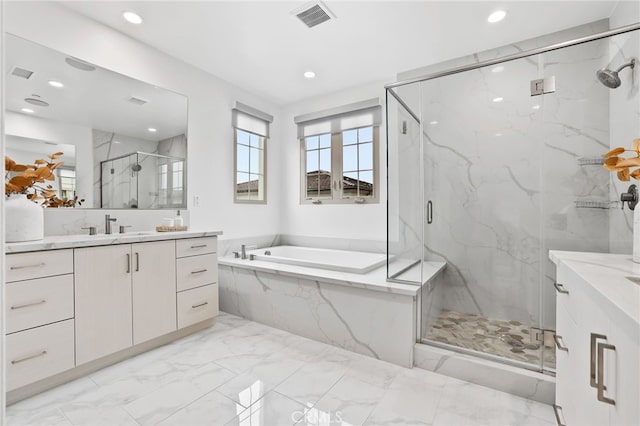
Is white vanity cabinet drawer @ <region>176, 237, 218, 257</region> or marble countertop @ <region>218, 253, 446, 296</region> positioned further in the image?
white vanity cabinet drawer @ <region>176, 237, 218, 257</region>

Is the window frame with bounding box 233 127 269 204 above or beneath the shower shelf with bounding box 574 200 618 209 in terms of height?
above

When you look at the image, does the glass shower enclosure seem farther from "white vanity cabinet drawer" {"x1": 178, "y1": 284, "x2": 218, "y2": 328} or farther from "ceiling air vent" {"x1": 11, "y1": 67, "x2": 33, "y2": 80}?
"ceiling air vent" {"x1": 11, "y1": 67, "x2": 33, "y2": 80}

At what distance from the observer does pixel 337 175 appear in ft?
12.0

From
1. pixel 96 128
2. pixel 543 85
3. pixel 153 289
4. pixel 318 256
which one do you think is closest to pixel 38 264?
pixel 153 289

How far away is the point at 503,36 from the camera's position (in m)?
2.46

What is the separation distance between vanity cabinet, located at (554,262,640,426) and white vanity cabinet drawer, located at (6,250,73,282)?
2.35m

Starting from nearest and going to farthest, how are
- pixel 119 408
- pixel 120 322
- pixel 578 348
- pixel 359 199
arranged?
pixel 578 348, pixel 119 408, pixel 120 322, pixel 359 199

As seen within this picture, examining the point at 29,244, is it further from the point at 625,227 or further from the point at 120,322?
the point at 625,227

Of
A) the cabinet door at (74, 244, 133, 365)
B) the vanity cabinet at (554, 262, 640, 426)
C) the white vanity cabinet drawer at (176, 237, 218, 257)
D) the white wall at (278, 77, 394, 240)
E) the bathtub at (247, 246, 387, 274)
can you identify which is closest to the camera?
the vanity cabinet at (554, 262, 640, 426)

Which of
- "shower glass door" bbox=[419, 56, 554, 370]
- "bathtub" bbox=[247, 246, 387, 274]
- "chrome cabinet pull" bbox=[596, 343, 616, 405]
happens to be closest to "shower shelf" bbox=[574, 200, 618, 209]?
"shower glass door" bbox=[419, 56, 554, 370]

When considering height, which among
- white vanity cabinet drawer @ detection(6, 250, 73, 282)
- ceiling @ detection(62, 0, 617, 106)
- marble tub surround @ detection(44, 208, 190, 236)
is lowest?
white vanity cabinet drawer @ detection(6, 250, 73, 282)

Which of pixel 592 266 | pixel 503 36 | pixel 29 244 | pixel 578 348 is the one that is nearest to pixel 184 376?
pixel 29 244

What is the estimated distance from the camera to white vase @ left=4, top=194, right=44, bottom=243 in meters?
1.62

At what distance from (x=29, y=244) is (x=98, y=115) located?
1220mm
